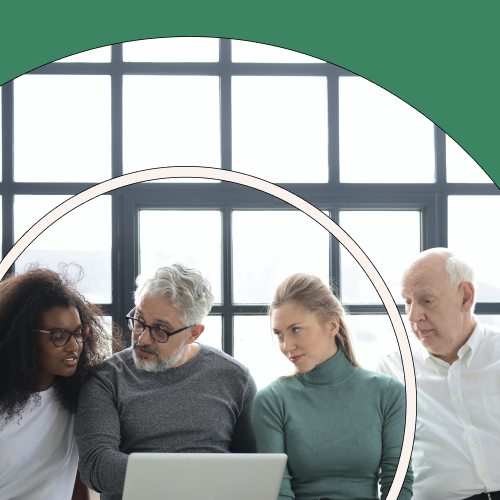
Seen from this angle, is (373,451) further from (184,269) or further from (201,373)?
(184,269)

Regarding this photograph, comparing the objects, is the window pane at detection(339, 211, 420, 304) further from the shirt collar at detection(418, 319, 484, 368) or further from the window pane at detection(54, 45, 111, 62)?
the window pane at detection(54, 45, 111, 62)

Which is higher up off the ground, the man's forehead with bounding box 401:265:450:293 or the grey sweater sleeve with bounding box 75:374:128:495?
the man's forehead with bounding box 401:265:450:293

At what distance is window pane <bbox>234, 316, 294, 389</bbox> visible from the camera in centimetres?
172

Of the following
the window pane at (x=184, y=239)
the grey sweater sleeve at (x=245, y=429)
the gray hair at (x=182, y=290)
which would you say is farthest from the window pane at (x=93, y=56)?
the grey sweater sleeve at (x=245, y=429)

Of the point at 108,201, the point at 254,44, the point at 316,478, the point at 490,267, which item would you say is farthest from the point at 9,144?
the point at 490,267

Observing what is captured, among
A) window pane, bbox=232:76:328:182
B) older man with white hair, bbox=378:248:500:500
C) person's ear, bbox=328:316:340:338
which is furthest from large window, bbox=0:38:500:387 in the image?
person's ear, bbox=328:316:340:338

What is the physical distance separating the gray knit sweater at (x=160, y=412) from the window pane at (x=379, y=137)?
2.13 feet

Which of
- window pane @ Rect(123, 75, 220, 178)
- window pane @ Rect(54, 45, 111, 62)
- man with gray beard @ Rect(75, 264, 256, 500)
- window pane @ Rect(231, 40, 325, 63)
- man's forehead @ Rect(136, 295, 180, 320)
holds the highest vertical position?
window pane @ Rect(231, 40, 325, 63)

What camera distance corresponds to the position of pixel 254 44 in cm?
136

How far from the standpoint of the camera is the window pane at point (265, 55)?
143 cm

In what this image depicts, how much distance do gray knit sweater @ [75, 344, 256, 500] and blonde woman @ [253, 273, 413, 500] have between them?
Result: 0.12m

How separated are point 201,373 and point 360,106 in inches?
33.8

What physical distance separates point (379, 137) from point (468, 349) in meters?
0.61

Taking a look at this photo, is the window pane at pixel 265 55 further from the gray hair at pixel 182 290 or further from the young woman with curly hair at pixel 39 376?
the young woman with curly hair at pixel 39 376
